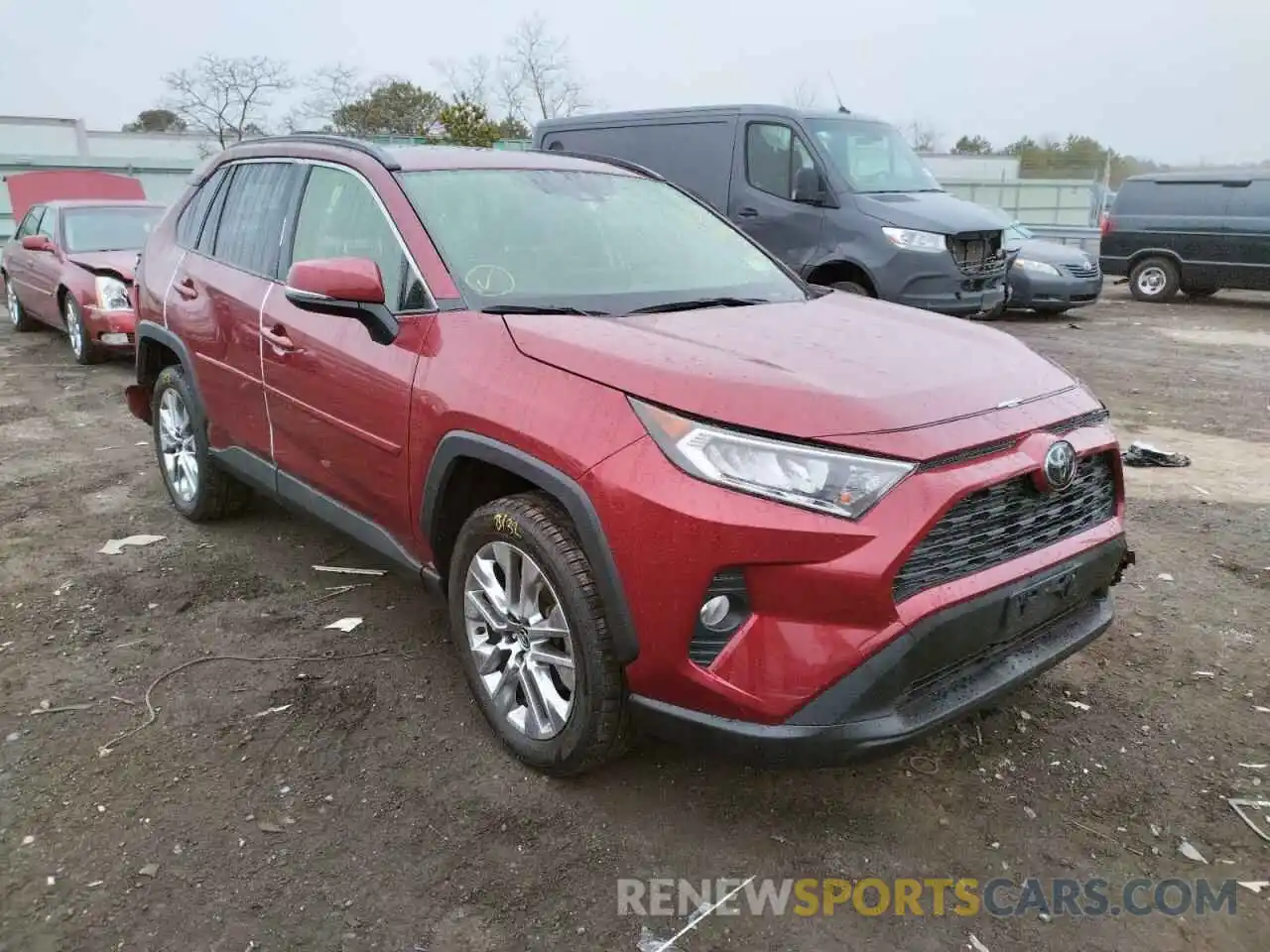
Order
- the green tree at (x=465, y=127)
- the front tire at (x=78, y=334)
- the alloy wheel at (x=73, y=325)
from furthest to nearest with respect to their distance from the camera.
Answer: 1. the green tree at (x=465, y=127)
2. the alloy wheel at (x=73, y=325)
3. the front tire at (x=78, y=334)

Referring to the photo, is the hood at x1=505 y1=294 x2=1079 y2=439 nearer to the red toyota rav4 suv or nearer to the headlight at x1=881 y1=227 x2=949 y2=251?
the red toyota rav4 suv

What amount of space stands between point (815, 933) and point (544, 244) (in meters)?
2.28

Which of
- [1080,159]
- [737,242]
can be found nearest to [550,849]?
[737,242]

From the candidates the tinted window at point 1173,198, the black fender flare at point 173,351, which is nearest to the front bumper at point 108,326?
the black fender flare at point 173,351

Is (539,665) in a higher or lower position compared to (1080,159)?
lower

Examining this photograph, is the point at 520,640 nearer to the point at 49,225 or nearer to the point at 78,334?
the point at 78,334

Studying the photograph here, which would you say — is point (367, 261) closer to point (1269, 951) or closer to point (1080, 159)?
point (1269, 951)

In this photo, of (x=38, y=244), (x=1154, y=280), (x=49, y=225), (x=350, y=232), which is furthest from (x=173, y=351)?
(x=1154, y=280)

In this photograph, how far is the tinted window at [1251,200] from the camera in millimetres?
12758

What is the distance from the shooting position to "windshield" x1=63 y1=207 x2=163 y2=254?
9648mm

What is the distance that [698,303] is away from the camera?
321cm

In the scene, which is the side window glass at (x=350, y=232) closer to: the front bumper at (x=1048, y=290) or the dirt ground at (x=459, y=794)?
the dirt ground at (x=459, y=794)

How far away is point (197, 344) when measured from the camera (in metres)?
4.30

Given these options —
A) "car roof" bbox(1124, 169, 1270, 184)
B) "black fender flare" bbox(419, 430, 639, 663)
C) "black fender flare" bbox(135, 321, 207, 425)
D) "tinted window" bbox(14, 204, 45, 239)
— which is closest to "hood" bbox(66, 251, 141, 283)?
"tinted window" bbox(14, 204, 45, 239)
